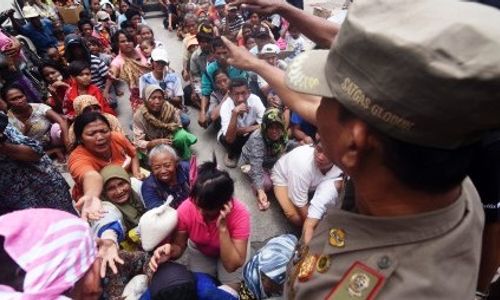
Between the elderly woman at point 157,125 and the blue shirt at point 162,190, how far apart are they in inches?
37.4

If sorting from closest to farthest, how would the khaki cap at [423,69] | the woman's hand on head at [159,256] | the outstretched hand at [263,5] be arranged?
the khaki cap at [423,69], the outstretched hand at [263,5], the woman's hand on head at [159,256]

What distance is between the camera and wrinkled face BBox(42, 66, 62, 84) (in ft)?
15.9

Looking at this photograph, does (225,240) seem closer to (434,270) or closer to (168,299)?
(168,299)

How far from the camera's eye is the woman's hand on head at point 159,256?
2.03 metres

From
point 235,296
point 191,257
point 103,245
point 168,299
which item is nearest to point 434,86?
point 168,299

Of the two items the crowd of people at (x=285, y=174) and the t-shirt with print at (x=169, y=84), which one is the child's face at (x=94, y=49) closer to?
the crowd of people at (x=285, y=174)

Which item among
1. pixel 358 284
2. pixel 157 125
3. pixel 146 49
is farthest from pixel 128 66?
pixel 358 284

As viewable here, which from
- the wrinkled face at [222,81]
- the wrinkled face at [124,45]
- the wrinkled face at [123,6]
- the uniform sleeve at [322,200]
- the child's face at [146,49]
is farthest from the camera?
Answer: the wrinkled face at [123,6]

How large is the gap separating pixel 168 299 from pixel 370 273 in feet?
4.63

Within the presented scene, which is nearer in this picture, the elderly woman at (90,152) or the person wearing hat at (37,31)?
the elderly woman at (90,152)

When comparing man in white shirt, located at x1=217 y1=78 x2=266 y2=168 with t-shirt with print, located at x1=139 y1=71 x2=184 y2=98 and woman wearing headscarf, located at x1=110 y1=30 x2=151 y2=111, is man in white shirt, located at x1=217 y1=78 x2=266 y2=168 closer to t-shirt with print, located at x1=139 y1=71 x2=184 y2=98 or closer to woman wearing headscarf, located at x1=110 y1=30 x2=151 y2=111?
t-shirt with print, located at x1=139 y1=71 x2=184 y2=98

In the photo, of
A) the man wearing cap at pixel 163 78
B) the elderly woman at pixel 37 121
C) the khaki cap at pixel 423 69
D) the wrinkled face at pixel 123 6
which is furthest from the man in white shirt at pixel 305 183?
the wrinkled face at pixel 123 6

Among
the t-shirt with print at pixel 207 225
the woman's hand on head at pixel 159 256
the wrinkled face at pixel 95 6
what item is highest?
the woman's hand on head at pixel 159 256

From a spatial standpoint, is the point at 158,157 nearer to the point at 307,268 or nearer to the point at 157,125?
the point at 157,125
